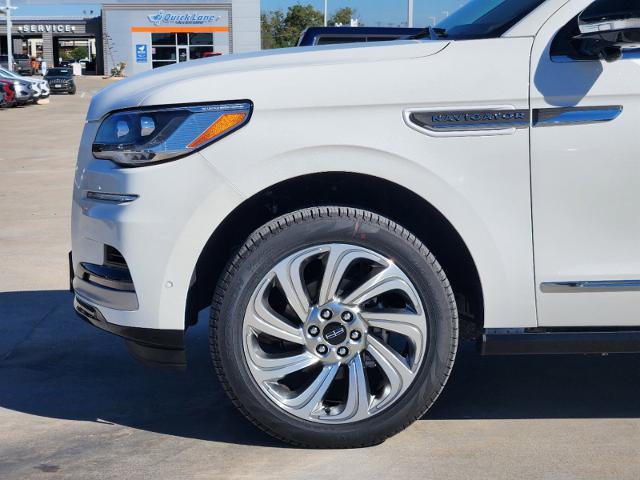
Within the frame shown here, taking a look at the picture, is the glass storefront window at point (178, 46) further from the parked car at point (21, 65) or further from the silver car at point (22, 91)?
the silver car at point (22, 91)

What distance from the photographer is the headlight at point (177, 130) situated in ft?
12.0

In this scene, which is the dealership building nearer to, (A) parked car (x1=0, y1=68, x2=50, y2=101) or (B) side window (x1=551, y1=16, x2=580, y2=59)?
(A) parked car (x1=0, y1=68, x2=50, y2=101)

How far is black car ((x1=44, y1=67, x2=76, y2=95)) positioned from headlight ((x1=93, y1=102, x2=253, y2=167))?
44893mm

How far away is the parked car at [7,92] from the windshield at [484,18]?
3094 cm

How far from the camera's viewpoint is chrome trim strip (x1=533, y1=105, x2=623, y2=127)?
11.8ft

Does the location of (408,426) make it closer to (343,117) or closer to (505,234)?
(505,234)

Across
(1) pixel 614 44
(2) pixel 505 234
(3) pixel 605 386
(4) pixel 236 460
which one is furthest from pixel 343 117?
(3) pixel 605 386

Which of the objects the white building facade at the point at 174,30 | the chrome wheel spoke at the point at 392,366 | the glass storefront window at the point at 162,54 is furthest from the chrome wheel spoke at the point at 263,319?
the glass storefront window at the point at 162,54

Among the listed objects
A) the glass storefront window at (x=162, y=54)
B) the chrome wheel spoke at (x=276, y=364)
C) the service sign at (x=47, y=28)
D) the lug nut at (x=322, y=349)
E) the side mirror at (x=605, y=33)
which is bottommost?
the chrome wheel spoke at (x=276, y=364)

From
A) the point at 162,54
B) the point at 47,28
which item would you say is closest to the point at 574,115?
the point at 162,54

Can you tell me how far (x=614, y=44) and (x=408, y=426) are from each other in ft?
5.33

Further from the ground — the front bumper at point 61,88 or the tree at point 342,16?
the tree at point 342,16

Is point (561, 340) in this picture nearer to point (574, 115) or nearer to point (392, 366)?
point (392, 366)

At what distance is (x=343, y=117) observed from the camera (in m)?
3.64
